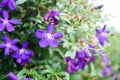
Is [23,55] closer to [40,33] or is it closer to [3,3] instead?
[40,33]

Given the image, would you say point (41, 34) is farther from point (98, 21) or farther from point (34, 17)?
point (98, 21)

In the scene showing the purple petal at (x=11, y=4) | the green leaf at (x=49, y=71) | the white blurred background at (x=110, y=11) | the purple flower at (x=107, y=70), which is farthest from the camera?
the purple flower at (x=107, y=70)

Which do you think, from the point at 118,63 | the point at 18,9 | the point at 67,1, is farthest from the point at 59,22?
the point at 118,63

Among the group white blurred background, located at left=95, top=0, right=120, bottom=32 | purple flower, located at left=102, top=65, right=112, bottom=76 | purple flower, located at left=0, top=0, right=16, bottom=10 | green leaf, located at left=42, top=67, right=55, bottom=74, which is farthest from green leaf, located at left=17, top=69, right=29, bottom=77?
purple flower, located at left=102, top=65, right=112, bottom=76

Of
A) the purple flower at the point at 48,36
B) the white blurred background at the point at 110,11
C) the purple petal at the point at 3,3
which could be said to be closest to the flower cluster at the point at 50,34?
the purple flower at the point at 48,36

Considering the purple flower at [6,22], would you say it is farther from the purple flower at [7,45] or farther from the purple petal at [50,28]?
the purple petal at [50,28]

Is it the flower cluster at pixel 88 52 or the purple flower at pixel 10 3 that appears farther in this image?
the flower cluster at pixel 88 52
